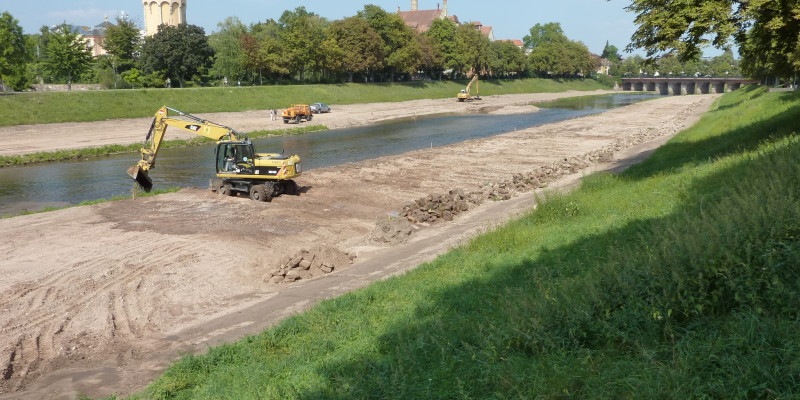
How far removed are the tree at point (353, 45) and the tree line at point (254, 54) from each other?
15 cm

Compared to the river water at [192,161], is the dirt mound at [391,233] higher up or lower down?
lower down

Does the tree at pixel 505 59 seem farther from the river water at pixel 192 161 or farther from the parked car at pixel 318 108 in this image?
the parked car at pixel 318 108

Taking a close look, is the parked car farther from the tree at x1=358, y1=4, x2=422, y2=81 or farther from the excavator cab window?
the excavator cab window

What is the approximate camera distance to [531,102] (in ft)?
352

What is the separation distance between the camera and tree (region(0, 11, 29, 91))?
5666cm

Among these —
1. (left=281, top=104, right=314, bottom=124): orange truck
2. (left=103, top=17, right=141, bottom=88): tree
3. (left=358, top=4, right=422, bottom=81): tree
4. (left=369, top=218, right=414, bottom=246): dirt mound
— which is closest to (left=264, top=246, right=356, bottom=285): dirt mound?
(left=369, top=218, right=414, bottom=246): dirt mound

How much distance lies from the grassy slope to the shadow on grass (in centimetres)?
2

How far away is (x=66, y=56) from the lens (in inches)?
2739

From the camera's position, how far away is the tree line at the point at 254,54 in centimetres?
7075

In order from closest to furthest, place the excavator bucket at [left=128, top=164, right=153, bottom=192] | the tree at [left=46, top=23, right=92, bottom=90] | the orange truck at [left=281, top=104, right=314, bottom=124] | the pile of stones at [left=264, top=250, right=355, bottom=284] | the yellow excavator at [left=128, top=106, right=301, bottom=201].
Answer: the pile of stones at [left=264, top=250, right=355, bottom=284], the yellow excavator at [left=128, top=106, right=301, bottom=201], the excavator bucket at [left=128, top=164, right=153, bottom=192], the orange truck at [left=281, top=104, right=314, bottom=124], the tree at [left=46, top=23, right=92, bottom=90]

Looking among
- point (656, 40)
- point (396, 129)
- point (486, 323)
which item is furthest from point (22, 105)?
point (486, 323)

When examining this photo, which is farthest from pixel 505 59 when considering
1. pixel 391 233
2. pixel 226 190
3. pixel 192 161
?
pixel 391 233

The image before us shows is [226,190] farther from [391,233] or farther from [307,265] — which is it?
[307,265]

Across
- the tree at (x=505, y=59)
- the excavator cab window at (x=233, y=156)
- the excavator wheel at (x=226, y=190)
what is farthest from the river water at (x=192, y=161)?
the tree at (x=505, y=59)
